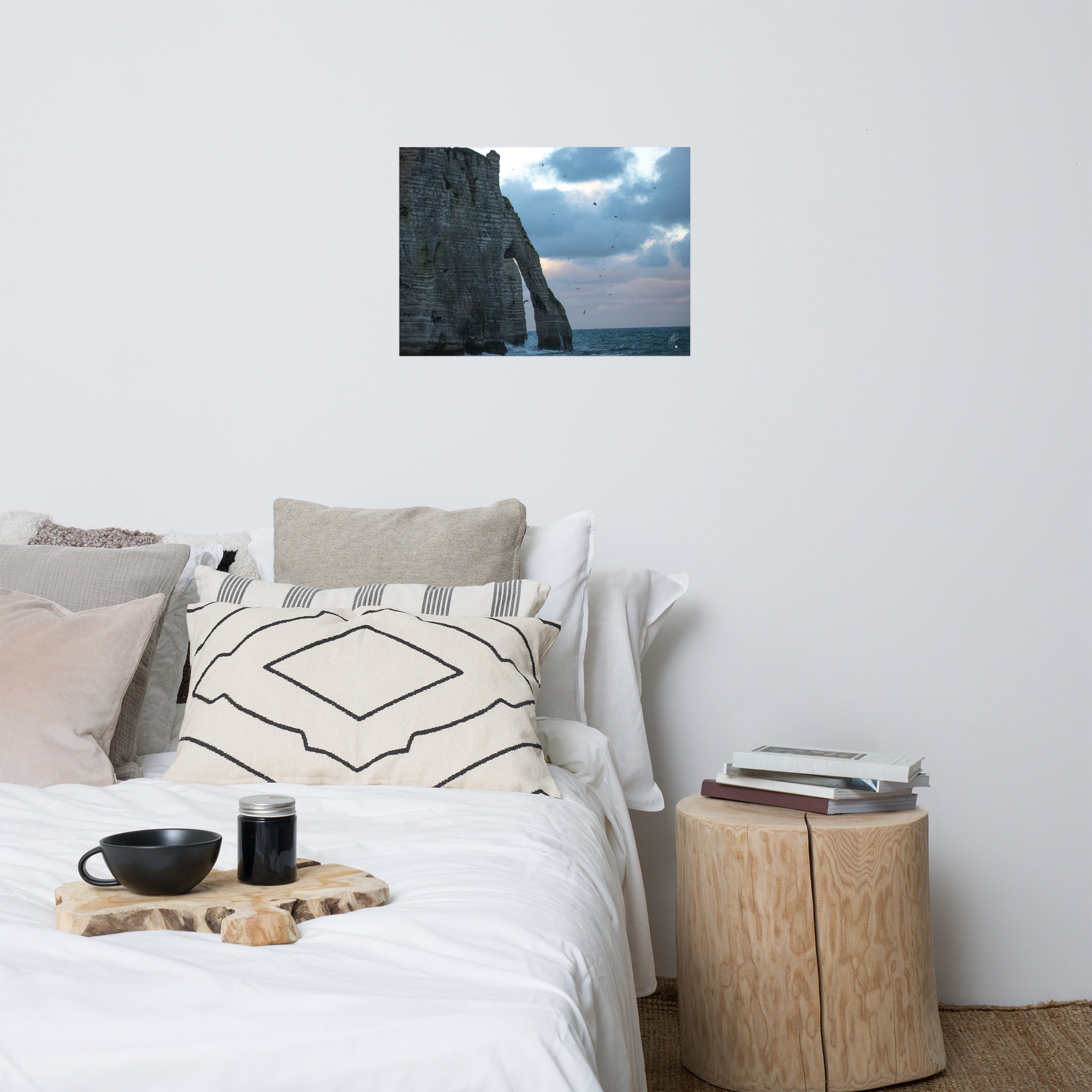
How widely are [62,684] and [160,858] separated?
0.78 m

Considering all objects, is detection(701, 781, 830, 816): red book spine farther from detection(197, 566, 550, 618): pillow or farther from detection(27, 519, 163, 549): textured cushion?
detection(27, 519, 163, 549): textured cushion

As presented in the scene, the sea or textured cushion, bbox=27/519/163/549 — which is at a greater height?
the sea

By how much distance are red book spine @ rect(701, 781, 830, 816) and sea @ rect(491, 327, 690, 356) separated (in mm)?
958

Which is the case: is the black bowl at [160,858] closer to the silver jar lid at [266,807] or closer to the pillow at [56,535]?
the silver jar lid at [266,807]

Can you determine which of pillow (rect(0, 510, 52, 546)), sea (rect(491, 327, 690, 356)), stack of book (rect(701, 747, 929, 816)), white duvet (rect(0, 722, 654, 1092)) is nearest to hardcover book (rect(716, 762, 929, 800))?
stack of book (rect(701, 747, 929, 816))

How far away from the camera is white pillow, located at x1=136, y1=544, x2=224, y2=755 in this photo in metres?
1.82

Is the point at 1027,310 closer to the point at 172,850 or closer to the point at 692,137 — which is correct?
the point at 692,137

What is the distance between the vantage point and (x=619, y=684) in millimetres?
2047

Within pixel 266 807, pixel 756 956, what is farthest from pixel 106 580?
pixel 756 956

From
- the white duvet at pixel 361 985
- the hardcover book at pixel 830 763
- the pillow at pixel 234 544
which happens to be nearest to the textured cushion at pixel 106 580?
the pillow at pixel 234 544

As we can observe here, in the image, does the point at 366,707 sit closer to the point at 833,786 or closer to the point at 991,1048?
the point at 833,786

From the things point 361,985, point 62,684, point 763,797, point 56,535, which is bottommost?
point 763,797

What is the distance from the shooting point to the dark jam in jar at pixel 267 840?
973mm

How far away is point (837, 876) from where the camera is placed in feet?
5.46
